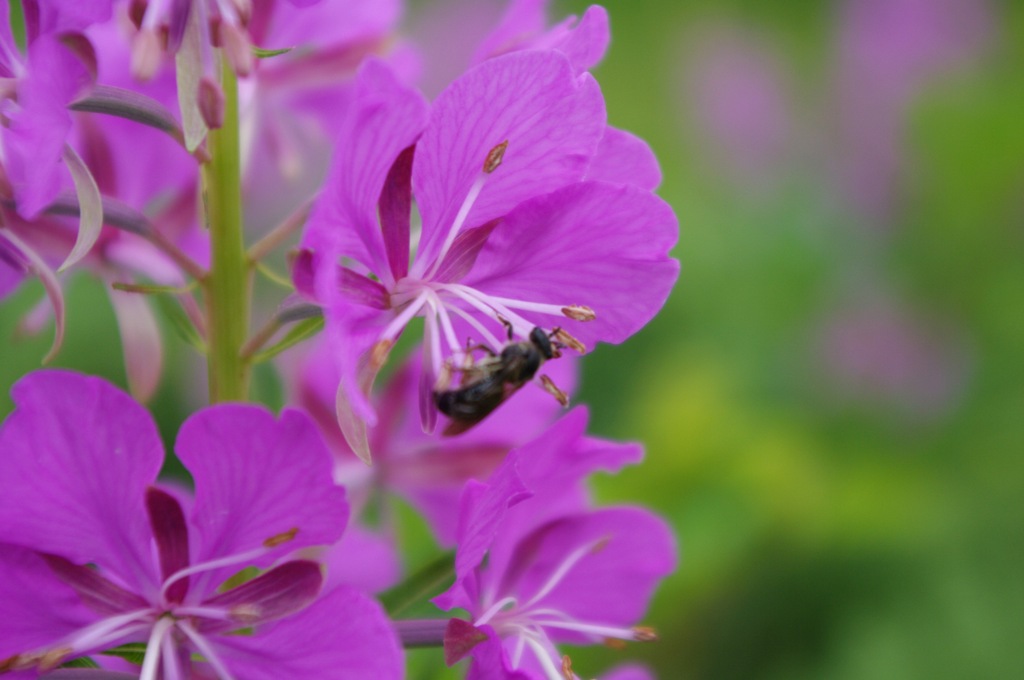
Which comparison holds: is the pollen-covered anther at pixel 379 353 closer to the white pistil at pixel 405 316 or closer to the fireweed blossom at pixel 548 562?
the white pistil at pixel 405 316

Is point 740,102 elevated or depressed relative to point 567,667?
depressed

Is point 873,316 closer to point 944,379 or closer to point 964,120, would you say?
point 944,379

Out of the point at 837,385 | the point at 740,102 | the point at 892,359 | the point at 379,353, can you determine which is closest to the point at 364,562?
the point at 379,353

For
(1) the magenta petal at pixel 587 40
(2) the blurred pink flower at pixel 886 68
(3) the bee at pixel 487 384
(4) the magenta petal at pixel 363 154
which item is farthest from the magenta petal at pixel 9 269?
(2) the blurred pink flower at pixel 886 68

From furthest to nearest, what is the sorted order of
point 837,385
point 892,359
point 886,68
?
1. point 886,68
2. point 892,359
3. point 837,385

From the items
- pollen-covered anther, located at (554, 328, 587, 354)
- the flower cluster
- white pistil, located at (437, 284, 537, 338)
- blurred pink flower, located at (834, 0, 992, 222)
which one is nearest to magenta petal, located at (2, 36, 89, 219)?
the flower cluster

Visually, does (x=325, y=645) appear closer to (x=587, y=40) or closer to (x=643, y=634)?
(x=643, y=634)

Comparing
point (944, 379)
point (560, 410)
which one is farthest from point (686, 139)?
point (560, 410)
